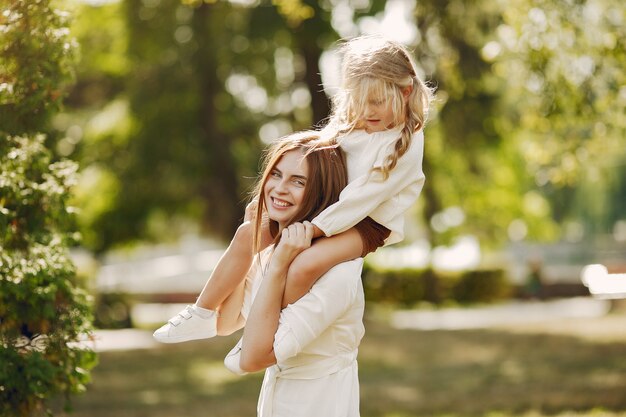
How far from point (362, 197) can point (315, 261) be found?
0.27 meters

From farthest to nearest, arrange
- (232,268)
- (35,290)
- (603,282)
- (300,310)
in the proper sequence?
(603,282) < (35,290) < (232,268) < (300,310)

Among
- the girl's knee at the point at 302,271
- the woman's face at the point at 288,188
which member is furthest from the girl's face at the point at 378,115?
the girl's knee at the point at 302,271

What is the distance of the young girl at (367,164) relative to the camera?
304 cm

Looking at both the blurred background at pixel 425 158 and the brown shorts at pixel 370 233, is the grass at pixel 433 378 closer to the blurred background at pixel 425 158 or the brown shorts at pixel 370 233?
the blurred background at pixel 425 158

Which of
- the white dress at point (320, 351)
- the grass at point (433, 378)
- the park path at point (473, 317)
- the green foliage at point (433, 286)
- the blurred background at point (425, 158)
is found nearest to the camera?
the white dress at point (320, 351)

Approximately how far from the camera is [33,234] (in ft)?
14.4

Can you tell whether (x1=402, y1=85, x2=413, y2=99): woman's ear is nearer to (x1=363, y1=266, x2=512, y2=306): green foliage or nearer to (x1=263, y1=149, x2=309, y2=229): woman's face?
(x1=263, y1=149, x2=309, y2=229): woman's face

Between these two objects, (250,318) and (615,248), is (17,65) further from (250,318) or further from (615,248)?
(615,248)

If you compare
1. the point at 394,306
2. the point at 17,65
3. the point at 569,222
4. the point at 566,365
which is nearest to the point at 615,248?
the point at 569,222

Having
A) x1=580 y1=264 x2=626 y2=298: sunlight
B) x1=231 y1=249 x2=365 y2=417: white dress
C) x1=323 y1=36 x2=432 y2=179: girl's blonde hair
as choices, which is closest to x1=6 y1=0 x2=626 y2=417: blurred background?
x1=580 y1=264 x2=626 y2=298: sunlight

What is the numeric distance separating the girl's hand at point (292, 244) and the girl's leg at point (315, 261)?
0.8 inches

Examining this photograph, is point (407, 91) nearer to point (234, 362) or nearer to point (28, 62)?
point (234, 362)

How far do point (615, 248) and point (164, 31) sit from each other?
4214cm

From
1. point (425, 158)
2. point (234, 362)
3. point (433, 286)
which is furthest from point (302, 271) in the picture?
point (433, 286)
